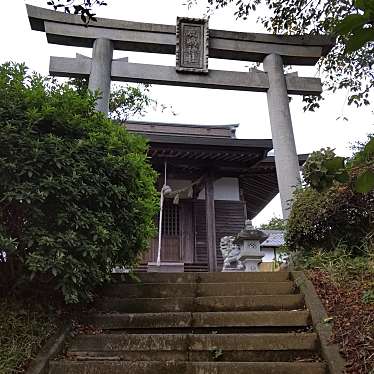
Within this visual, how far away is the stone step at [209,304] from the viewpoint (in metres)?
3.95

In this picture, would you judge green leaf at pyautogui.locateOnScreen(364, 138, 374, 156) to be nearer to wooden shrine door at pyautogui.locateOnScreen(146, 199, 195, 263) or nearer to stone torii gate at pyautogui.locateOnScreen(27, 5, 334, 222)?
stone torii gate at pyautogui.locateOnScreen(27, 5, 334, 222)

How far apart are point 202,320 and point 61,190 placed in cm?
166

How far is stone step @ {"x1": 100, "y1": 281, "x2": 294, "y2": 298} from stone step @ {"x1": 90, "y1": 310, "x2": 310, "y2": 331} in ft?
1.84

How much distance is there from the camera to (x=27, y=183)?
327cm

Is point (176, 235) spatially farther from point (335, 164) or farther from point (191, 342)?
point (335, 164)

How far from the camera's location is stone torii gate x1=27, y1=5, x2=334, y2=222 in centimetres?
745

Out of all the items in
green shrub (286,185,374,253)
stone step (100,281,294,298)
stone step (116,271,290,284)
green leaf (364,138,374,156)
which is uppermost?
green shrub (286,185,374,253)

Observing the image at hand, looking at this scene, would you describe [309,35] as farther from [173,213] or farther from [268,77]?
[173,213]

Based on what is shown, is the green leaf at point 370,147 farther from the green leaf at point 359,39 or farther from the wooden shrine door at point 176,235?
the wooden shrine door at point 176,235

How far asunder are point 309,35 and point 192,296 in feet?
20.3

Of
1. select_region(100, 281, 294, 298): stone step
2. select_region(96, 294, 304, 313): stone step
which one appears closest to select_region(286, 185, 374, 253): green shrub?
select_region(100, 281, 294, 298): stone step

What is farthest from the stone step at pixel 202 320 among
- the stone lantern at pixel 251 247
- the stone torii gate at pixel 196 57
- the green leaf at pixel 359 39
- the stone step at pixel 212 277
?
the stone torii gate at pixel 196 57

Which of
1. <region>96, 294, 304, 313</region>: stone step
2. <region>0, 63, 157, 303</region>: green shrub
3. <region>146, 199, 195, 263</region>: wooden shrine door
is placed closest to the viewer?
<region>0, 63, 157, 303</region>: green shrub

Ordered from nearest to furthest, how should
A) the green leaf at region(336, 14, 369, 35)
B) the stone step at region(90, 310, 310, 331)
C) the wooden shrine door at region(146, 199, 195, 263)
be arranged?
the green leaf at region(336, 14, 369, 35)
the stone step at region(90, 310, 310, 331)
the wooden shrine door at region(146, 199, 195, 263)
